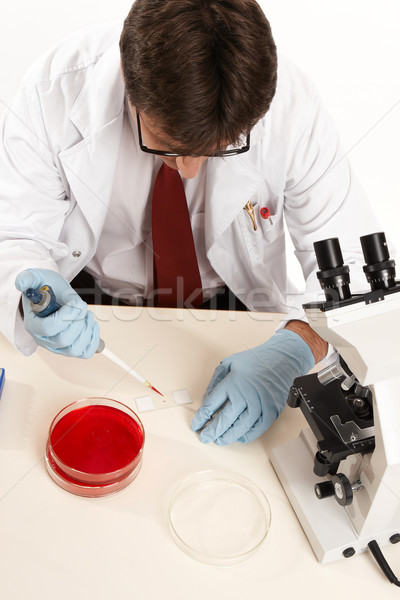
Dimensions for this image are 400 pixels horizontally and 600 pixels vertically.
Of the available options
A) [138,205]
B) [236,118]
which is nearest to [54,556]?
[236,118]

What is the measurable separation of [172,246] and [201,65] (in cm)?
71

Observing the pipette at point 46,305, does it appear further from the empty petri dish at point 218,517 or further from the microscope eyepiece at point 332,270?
the microscope eyepiece at point 332,270

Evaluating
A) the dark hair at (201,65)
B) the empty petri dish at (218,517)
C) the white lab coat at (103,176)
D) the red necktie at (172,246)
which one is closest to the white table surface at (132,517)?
the empty petri dish at (218,517)

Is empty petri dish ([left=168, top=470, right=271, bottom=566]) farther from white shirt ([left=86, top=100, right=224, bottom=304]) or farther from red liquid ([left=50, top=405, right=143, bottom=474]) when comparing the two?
white shirt ([left=86, top=100, right=224, bottom=304])

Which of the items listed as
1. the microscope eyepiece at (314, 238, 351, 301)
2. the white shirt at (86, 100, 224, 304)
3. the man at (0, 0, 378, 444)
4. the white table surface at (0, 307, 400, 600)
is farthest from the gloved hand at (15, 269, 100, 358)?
the microscope eyepiece at (314, 238, 351, 301)

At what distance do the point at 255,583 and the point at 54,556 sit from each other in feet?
1.22

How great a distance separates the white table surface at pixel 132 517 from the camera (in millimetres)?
1053

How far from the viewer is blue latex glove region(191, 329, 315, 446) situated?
1.33 m

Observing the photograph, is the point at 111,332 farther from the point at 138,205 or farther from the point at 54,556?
the point at 54,556

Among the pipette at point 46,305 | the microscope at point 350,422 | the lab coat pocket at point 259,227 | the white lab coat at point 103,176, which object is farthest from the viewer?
the lab coat pocket at point 259,227

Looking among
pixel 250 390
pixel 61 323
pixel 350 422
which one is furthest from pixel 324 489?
pixel 61 323

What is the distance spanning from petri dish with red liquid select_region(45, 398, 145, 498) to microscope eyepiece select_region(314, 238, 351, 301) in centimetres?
50

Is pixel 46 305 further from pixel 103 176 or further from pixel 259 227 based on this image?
pixel 259 227

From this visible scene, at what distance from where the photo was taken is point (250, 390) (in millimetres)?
1382
